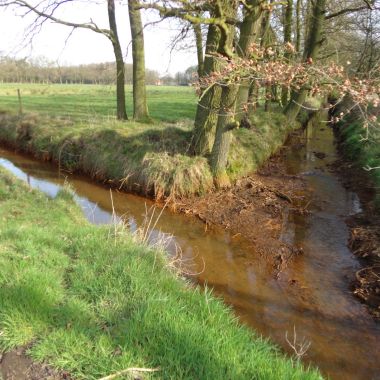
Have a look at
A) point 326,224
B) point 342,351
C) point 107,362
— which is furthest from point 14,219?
point 326,224

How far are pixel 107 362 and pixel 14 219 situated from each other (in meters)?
4.59

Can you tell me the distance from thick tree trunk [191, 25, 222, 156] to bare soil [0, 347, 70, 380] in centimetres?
858

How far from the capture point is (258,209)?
1002 centimetres

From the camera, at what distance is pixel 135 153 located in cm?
1179

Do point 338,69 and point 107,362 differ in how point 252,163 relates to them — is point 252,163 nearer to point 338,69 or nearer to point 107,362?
point 338,69

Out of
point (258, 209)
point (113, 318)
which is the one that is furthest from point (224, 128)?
point (113, 318)

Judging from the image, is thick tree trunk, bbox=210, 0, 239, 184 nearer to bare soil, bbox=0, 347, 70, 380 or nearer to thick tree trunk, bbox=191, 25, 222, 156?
thick tree trunk, bbox=191, 25, 222, 156

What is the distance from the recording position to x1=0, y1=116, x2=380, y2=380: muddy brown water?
5152mm

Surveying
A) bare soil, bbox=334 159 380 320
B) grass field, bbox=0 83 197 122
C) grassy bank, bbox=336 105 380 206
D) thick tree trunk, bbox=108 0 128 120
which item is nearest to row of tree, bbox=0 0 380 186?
thick tree trunk, bbox=108 0 128 120

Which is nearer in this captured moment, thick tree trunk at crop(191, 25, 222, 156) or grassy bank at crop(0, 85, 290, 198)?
grassy bank at crop(0, 85, 290, 198)

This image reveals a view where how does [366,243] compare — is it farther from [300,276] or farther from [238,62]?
[238,62]

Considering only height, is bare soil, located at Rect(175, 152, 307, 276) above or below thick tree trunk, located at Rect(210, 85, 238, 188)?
below

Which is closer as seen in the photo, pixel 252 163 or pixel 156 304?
pixel 156 304

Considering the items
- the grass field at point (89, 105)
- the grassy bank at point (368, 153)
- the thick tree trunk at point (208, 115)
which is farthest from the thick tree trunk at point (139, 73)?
the grassy bank at point (368, 153)
